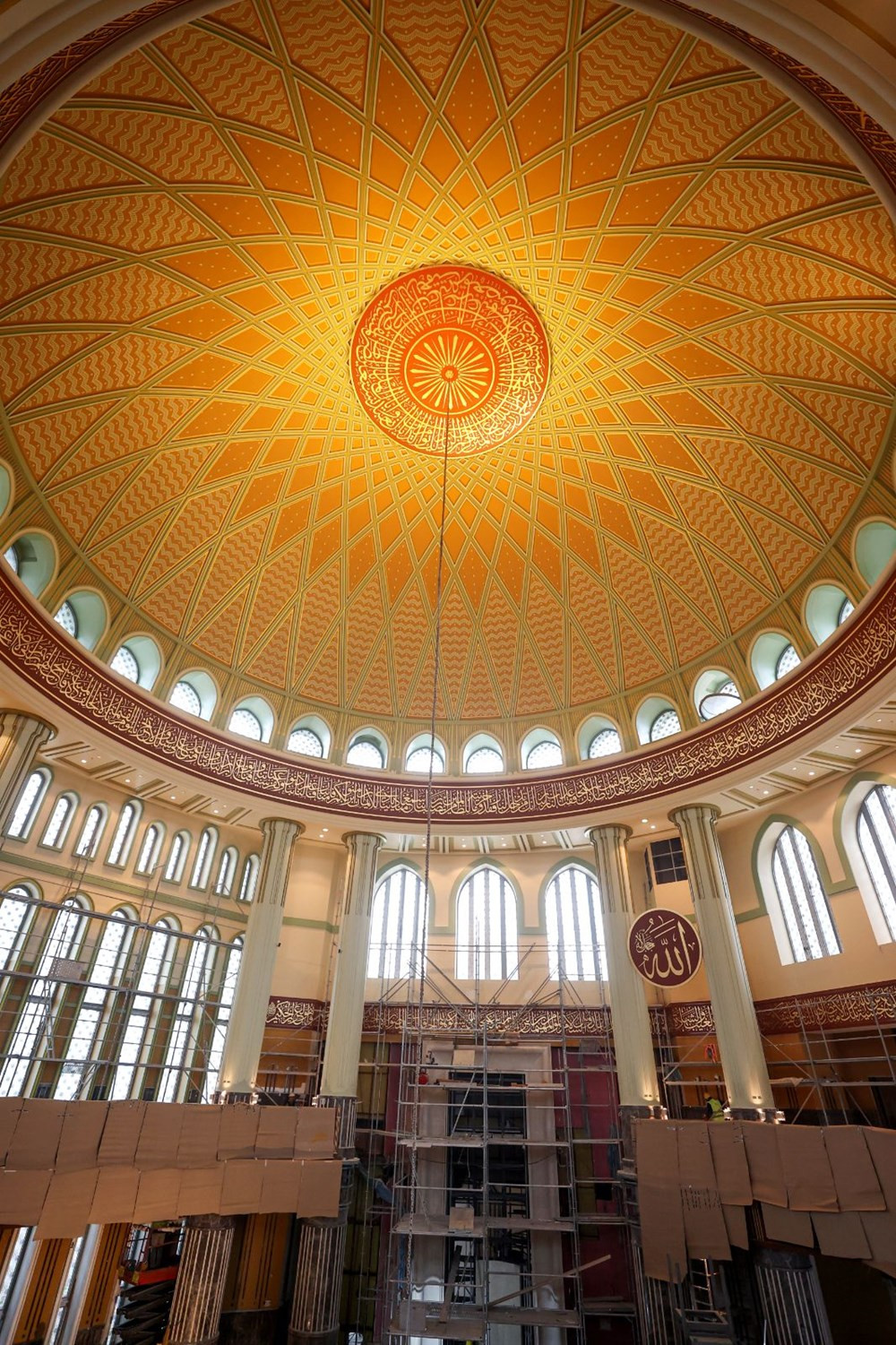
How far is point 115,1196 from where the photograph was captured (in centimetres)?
1040

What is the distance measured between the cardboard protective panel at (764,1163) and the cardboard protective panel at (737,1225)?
1.21 ft

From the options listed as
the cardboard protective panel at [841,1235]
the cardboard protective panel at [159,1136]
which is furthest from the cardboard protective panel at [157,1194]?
the cardboard protective panel at [841,1235]

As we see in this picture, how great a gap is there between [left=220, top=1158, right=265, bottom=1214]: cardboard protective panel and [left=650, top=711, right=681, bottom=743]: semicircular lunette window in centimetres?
1148

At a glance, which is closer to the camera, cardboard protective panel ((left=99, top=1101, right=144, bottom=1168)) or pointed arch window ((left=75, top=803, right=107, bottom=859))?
cardboard protective panel ((left=99, top=1101, right=144, bottom=1168))

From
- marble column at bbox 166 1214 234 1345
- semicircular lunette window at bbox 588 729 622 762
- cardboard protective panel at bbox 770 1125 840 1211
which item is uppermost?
semicircular lunette window at bbox 588 729 622 762

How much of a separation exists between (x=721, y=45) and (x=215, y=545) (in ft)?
41.0

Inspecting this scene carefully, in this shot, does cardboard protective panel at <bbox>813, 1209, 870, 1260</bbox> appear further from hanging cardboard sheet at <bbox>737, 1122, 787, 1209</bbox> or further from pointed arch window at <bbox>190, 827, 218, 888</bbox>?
pointed arch window at <bbox>190, 827, 218, 888</bbox>

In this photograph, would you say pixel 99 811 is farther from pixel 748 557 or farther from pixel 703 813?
pixel 748 557

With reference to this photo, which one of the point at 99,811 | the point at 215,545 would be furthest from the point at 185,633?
the point at 99,811

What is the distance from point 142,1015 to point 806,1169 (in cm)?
1263

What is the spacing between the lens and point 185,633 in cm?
1603

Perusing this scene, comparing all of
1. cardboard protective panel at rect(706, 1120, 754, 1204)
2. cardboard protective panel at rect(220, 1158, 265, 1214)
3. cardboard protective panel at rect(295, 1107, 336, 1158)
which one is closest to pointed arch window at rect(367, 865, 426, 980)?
cardboard protective panel at rect(295, 1107, 336, 1158)

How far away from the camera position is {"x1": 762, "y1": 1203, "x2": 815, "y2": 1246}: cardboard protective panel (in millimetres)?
8961

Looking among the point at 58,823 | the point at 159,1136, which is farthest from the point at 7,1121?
the point at 58,823
